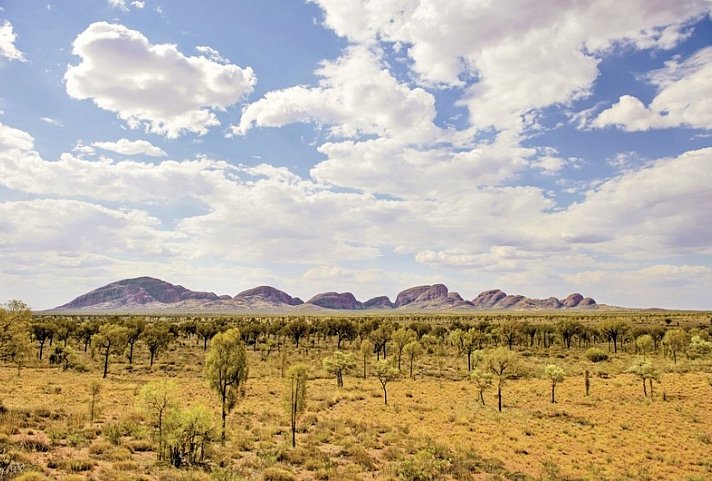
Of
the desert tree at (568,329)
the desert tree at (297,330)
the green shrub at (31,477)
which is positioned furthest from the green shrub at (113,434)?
the desert tree at (568,329)

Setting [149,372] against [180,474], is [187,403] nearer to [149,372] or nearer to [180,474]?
[180,474]

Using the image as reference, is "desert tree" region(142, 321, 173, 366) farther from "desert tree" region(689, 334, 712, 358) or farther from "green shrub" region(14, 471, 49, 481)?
"desert tree" region(689, 334, 712, 358)

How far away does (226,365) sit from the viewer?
109 feet

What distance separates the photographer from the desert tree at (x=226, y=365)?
33.1 m

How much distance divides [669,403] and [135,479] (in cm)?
5341

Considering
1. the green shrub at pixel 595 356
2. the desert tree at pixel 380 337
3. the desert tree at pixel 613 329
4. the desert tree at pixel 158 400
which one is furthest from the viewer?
the desert tree at pixel 613 329

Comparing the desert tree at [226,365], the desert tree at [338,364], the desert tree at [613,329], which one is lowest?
the desert tree at [338,364]

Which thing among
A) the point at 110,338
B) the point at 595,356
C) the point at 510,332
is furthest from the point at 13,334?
the point at 510,332

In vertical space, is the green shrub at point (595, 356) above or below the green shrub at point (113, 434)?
below

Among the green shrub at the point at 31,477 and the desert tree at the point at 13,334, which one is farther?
the desert tree at the point at 13,334

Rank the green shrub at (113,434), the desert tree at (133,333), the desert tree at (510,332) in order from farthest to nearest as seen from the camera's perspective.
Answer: the desert tree at (510,332) → the desert tree at (133,333) → the green shrub at (113,434)

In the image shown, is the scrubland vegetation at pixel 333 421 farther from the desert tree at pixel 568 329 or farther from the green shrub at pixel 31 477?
the desert tree at pixel 568 329

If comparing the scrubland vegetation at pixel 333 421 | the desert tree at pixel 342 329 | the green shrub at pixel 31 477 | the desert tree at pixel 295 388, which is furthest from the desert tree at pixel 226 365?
the desert tree at pixel 342 329

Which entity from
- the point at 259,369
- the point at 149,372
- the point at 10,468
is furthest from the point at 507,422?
the point at 149,372
